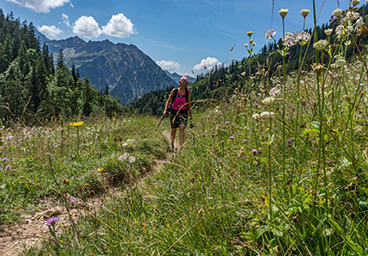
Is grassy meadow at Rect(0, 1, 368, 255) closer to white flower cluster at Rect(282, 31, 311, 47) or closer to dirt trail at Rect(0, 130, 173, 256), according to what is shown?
white flower cluster at Rect(282, 31, 311, 47)

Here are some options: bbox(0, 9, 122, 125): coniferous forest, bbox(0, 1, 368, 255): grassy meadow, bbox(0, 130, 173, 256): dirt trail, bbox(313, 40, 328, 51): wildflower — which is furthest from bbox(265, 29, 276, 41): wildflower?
bbox(0, 9, 122, 125): coniferous forest

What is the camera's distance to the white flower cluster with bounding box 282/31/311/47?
149 cm

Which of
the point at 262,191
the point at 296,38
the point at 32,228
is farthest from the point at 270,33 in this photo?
the point at 32,228

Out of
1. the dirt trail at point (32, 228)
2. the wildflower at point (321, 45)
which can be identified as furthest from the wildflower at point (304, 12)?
the dirt trail at point (32, 228)

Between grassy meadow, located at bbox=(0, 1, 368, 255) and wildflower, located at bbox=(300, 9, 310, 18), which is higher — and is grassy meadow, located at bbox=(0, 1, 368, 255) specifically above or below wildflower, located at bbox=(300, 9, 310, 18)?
below

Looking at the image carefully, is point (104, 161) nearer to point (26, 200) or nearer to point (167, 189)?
point (26, 200)

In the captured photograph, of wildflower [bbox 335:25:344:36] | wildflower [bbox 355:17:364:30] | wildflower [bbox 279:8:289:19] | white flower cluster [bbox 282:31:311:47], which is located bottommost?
white flower cluster [bbox 282:31:311:47]

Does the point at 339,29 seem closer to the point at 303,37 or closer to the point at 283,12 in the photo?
A: the point at 303,37

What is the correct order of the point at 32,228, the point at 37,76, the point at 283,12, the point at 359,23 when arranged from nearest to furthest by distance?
the point at 283,12 < the point at 359,23 < the point at 32,228 < the point at 37,76

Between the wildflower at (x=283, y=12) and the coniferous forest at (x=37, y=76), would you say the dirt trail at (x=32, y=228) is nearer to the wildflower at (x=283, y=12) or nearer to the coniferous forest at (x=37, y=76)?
the wildflower at (x=283, y=12)

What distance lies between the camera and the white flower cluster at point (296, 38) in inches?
58.7

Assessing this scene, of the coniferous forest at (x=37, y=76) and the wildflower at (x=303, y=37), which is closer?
the wildflower at (x=303, y=37)

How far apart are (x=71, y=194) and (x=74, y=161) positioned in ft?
4.75

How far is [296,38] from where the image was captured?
1554mm
